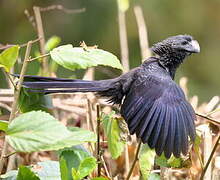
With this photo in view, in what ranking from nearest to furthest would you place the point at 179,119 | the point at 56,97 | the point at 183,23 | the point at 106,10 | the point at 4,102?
the point at 179,119 → the point at 4,102 → the point at 56,97 → the point at 106,10 → the point at 183,23

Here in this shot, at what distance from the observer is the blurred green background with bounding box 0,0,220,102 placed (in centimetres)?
643

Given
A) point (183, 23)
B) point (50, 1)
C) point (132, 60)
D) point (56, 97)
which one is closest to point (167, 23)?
point (183, 23)

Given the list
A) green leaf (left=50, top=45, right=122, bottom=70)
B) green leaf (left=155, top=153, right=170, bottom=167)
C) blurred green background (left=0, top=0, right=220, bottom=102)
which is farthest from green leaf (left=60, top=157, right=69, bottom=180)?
blurred green background (left=0, top=0, right=220, bottom=102)

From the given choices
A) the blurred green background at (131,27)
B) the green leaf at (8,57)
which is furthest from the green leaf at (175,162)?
the blurred green background at (131,27)

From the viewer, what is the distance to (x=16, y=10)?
6508 mm

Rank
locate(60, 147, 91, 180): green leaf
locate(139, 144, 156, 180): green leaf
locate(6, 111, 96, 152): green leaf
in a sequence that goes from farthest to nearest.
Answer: locate(139, 144, 156, 180): green leaf, locate(60, 147, 91, 180): green leaf, locate(6, 111, 96, 152): green leaf

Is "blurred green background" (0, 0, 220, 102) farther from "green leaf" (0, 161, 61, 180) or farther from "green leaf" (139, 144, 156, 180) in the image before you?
"green leaf" (0, 161, 61, 180)

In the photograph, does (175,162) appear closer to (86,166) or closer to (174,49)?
(86,166)

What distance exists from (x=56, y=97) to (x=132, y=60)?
3.65 m

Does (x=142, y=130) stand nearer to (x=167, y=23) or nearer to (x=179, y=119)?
(x=179, y=119)

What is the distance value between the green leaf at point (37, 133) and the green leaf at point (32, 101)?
0.40 meters

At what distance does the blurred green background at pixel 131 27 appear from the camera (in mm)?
6434

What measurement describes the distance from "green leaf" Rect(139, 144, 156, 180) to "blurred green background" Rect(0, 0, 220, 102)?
4081 millimetres

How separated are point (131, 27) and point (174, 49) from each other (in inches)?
159
